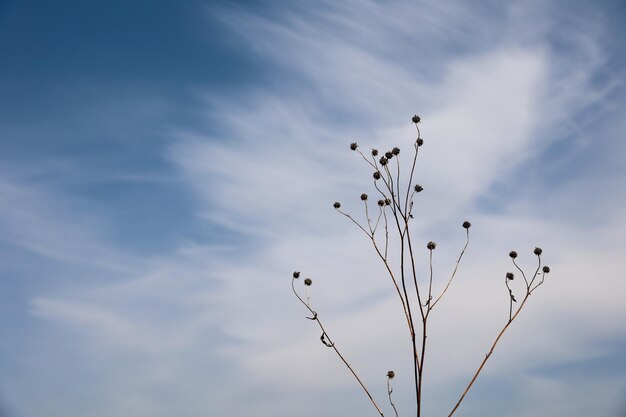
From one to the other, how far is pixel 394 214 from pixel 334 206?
68cm

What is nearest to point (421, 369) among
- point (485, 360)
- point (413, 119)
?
point (485, 360)

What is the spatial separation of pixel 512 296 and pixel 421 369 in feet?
2.78

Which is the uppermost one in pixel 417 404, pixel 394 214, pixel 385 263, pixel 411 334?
pixel 394 214

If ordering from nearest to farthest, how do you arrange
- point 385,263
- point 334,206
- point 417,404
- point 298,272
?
point 417,404
point 385,263
point 298,272
point 334,206

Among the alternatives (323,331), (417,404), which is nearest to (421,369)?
(417,404)

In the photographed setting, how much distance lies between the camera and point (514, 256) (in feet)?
12.1

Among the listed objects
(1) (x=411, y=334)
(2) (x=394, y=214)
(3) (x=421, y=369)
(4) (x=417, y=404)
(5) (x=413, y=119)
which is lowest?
(4) (x=417, y=404)

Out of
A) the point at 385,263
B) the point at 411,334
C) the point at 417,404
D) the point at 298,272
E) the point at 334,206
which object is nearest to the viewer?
the point at 417,404

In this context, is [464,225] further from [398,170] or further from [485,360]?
[485,360]

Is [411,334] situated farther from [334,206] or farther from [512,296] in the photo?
[334,206]

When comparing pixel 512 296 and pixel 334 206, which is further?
pixel 334 206

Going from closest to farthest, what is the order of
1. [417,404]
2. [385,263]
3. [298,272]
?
1. [417,404]
2. [385,263]
3. [298,272]

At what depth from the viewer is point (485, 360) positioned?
10.2 feet

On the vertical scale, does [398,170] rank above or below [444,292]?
above
